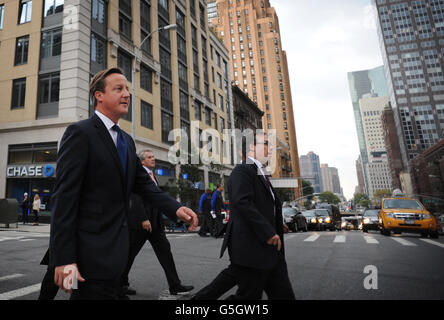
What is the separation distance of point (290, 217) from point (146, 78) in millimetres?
16308

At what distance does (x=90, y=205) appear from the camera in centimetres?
181

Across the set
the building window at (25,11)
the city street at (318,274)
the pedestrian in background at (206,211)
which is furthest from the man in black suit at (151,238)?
the building window at (25,11)

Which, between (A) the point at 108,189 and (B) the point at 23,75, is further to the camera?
(B) the point at 23,75

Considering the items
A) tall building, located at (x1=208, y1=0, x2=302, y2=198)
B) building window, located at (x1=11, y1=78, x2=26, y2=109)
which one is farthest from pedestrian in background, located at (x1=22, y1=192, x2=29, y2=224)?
tall building, located at (x1=208, y1=0, x2=302, y2=198)

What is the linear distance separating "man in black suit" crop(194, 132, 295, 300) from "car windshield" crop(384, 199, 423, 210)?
12558 mm

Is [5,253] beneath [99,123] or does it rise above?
beneath

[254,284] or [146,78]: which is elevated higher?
[146,78]

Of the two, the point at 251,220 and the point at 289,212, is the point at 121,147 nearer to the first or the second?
the point at 251,220

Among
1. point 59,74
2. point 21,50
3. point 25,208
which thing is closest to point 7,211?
point 25,208

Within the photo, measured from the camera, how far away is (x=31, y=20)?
806 inches

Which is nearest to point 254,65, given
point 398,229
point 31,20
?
point 31,20

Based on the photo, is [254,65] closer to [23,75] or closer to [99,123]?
[23,75]
